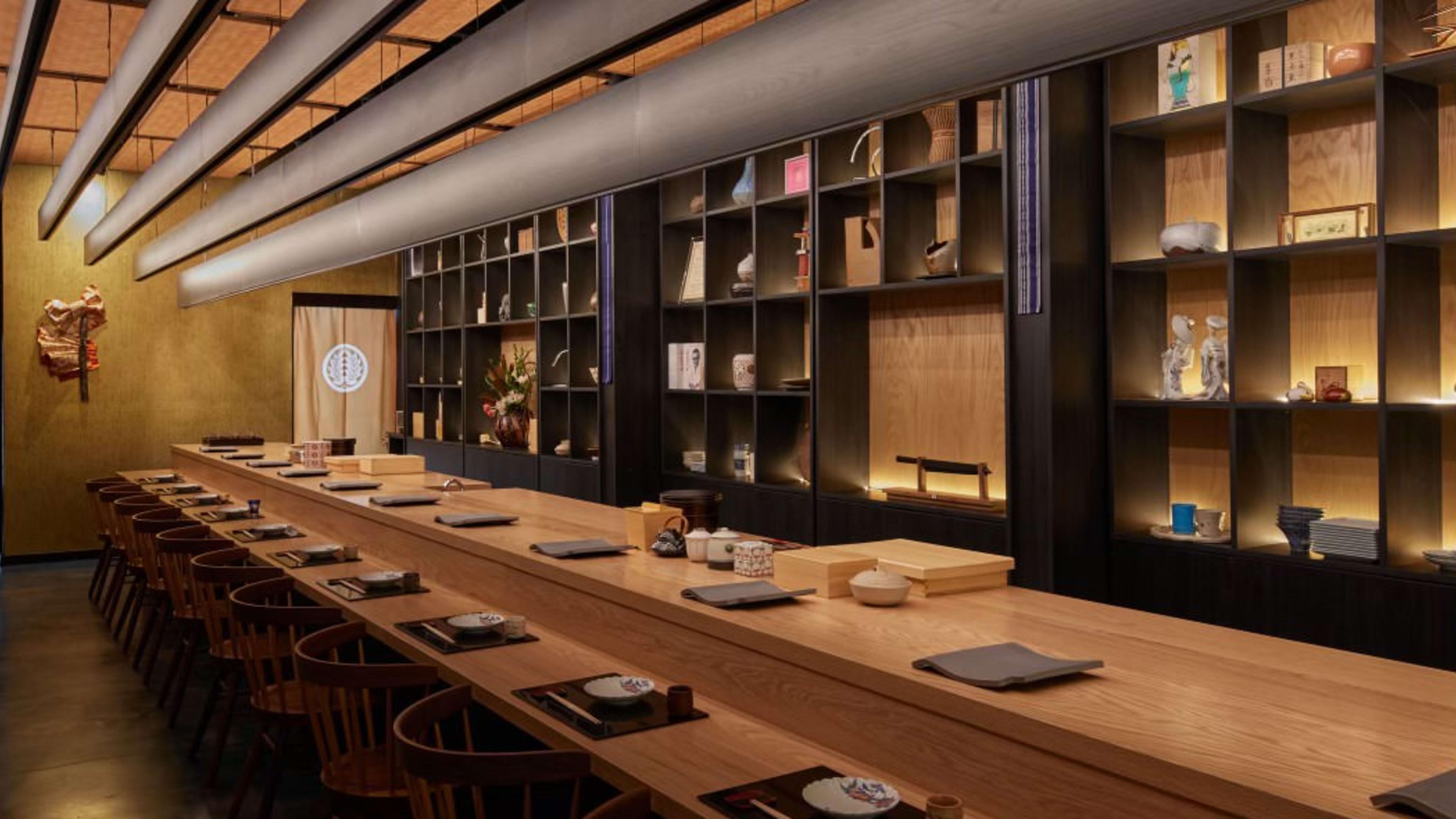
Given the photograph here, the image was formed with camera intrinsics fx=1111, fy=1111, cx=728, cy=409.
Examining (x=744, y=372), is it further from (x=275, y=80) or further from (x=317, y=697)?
(x=317, y=697)

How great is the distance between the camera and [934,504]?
4883 millimetres

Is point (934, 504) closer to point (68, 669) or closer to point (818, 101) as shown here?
point (818, 101)

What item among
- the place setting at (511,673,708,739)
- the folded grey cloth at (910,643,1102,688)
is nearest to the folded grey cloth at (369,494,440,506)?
the place setting at (511,673,708,739)

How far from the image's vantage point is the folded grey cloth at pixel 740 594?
9.04 ft

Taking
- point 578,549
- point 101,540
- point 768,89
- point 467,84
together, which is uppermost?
point 467,84

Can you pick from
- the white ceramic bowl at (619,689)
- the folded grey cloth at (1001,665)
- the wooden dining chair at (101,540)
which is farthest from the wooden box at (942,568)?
the wooden dining chair at (101,540)

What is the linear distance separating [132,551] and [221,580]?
8.76 feet

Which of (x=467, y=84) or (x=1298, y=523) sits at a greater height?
(x=467, y=84)

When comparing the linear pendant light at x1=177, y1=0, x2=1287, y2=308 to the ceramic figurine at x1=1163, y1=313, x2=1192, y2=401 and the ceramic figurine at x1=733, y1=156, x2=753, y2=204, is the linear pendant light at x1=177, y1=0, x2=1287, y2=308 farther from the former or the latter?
the ceramic figurine at x1=733, y1=156, x2=753, y2=204

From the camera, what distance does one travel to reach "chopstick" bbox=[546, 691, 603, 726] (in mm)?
2500

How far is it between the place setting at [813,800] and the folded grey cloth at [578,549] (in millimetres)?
1523

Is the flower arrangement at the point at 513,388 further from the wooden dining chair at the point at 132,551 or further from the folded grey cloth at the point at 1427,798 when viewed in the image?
the folded grey cloth at the point at 1427,798

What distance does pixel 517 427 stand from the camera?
330 inches

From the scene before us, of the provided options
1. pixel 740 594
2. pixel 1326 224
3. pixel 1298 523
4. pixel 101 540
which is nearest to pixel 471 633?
pixel 740 594
